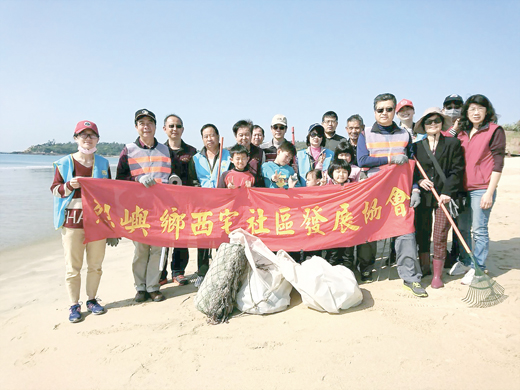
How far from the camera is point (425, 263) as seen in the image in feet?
14.5

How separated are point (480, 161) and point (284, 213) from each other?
2491 millimetres

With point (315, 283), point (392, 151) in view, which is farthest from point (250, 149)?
point (315, 283)

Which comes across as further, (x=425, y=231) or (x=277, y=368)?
(x=425, y=231)

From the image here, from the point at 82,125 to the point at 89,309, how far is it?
2139 mm

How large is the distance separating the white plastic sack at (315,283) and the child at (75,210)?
1.68m

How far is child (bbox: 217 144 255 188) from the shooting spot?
165 inches

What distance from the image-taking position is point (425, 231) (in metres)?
4.27

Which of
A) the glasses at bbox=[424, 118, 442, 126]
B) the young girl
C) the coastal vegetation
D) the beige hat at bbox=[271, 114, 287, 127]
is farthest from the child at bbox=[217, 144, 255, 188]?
the coastal vegetation

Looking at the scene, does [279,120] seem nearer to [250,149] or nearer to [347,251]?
[250,149]

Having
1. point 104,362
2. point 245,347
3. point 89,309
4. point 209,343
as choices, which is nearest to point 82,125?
point 89,309

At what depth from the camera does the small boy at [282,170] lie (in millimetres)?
4371

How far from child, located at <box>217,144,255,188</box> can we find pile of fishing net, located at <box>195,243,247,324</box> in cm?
94

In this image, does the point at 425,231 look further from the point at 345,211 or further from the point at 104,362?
the point at 104,362

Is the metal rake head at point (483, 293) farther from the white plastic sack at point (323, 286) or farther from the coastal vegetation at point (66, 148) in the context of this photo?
the coastal vegetation at point (66, 148)
